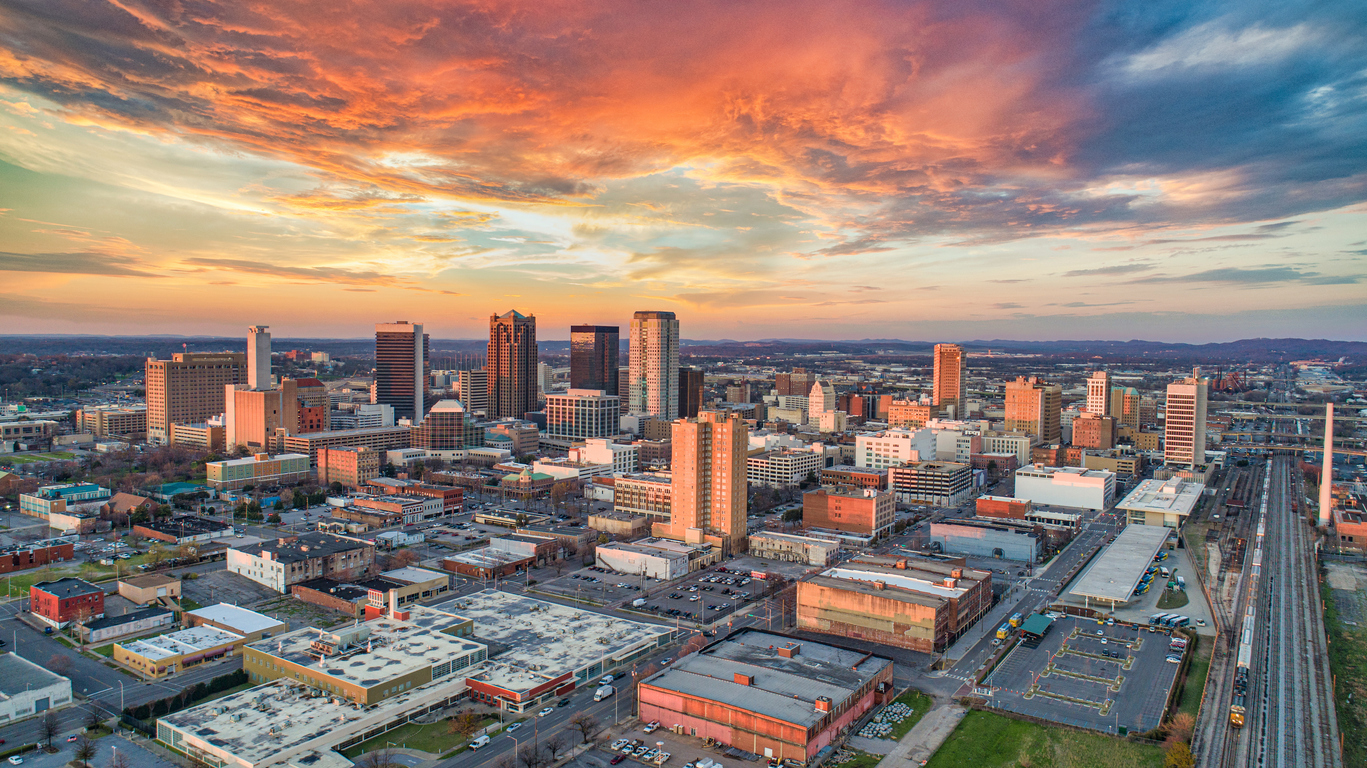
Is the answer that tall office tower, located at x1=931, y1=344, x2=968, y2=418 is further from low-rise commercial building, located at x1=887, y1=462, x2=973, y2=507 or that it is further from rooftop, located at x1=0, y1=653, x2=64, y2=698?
rooftop, located at x1=0, y1=653, x2=64, y2=698

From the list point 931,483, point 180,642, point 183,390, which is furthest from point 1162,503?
point 183,390

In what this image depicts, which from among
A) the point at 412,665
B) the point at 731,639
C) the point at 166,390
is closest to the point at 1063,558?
the point at 731,639

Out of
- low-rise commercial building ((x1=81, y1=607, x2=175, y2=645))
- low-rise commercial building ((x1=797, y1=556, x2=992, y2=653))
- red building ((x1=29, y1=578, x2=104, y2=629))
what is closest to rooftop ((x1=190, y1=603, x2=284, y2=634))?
low-rise commercial building ((x1=81, y1=607, x2=175, y2=645))

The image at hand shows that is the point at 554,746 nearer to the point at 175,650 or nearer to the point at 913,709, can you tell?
the point at 913,709

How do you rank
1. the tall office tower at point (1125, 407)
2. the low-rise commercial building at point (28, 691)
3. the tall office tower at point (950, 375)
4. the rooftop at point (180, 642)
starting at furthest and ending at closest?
1. the tall office tower at point (950, 375)
2. the tall office tower at point (1125, 407)
3. the rooftop at point (180, 642)
4. the low-rise commercial building at point (28, 691)

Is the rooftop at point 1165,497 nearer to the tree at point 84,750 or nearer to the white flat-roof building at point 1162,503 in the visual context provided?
the white flat-roof building at point 1162,503

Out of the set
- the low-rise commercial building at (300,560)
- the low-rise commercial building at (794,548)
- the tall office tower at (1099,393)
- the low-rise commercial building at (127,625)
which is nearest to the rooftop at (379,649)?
the low-rise commercial building at (127,625)
